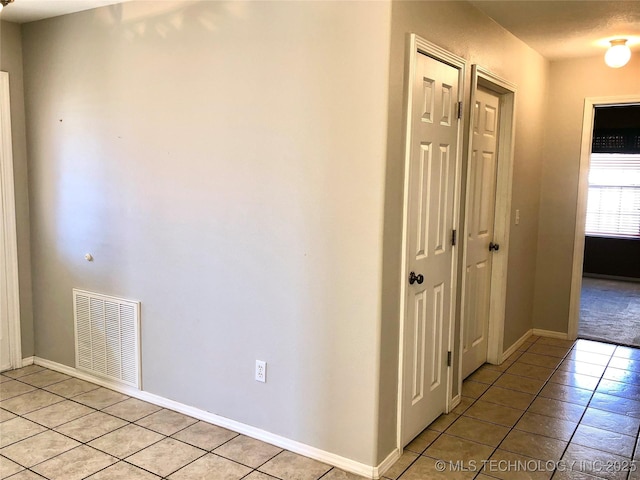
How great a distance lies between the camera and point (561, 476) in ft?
8.16

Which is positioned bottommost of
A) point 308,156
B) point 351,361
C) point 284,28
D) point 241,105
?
point 351,361

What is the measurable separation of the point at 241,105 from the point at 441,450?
2010 millimetres

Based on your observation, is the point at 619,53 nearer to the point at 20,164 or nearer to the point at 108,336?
the point at 108,336

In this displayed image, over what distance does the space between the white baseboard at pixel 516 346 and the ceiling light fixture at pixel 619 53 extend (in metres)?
2.18

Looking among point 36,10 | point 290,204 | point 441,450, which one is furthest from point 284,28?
point 441,450

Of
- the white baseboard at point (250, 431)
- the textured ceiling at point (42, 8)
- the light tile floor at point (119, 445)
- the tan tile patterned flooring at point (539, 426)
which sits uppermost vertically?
the textured ceiling at point (42, 8)

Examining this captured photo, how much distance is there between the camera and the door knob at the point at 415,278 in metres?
2.58

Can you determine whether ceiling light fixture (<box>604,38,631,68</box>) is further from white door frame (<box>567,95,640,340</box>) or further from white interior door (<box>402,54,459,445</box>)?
white interior door (<box>402,54,459,445</box>)

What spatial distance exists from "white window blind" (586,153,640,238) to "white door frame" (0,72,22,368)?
22.3 feet

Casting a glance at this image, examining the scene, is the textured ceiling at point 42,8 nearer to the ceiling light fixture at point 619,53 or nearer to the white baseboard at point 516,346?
the ceiling light fixture at point 619,53

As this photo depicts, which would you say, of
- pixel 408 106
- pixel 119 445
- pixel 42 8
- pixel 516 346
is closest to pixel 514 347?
pixel 516 346

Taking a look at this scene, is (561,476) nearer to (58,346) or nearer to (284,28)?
(284,28)

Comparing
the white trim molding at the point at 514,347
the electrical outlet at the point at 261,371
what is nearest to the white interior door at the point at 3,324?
the electrical outlet at the point at 261,371

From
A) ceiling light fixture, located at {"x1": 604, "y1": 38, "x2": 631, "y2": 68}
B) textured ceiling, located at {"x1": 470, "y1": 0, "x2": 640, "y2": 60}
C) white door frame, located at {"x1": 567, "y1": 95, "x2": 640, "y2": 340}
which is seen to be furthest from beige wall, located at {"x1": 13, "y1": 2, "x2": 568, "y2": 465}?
white door frame, located at {"x1": 567, "y1": 95, "x2": 640, "y2": 340}
